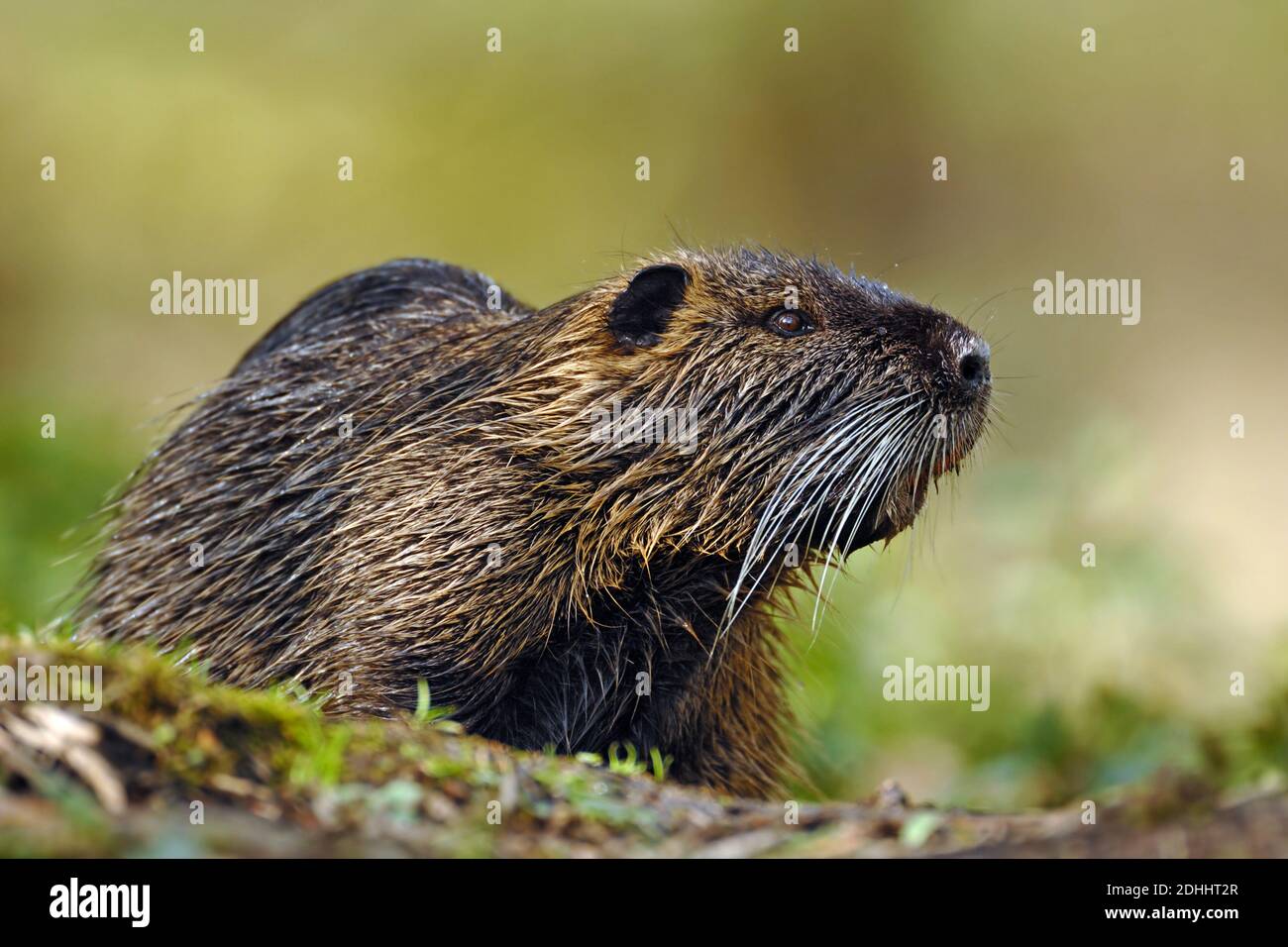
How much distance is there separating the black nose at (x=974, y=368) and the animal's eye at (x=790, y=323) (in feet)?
1.77

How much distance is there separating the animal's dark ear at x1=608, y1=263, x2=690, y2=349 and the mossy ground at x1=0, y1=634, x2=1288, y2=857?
1.96 meters

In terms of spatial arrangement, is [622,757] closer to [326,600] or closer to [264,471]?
[326,600]

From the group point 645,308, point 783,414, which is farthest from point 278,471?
point 783,414

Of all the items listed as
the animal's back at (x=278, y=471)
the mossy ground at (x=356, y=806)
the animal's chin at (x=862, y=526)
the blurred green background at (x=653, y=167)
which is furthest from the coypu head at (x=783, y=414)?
the blurred green background at (x=653, y=167)

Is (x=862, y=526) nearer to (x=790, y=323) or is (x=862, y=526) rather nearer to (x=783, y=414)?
(x=783, y=414)

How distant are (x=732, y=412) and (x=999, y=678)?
4238 millimetres

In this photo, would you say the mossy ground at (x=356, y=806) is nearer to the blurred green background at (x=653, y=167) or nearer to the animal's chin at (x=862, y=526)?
the animal's chin at (x=862, y=526)

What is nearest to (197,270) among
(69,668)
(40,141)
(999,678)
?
(40,141)

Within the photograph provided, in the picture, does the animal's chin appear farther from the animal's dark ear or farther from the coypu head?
the animal's dark ear

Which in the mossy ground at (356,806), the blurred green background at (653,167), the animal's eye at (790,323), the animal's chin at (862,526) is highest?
the blurred green background at (653,167)

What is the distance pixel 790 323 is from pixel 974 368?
643mm

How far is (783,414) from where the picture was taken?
4883 millimetres

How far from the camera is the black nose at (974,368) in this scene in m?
4.85
